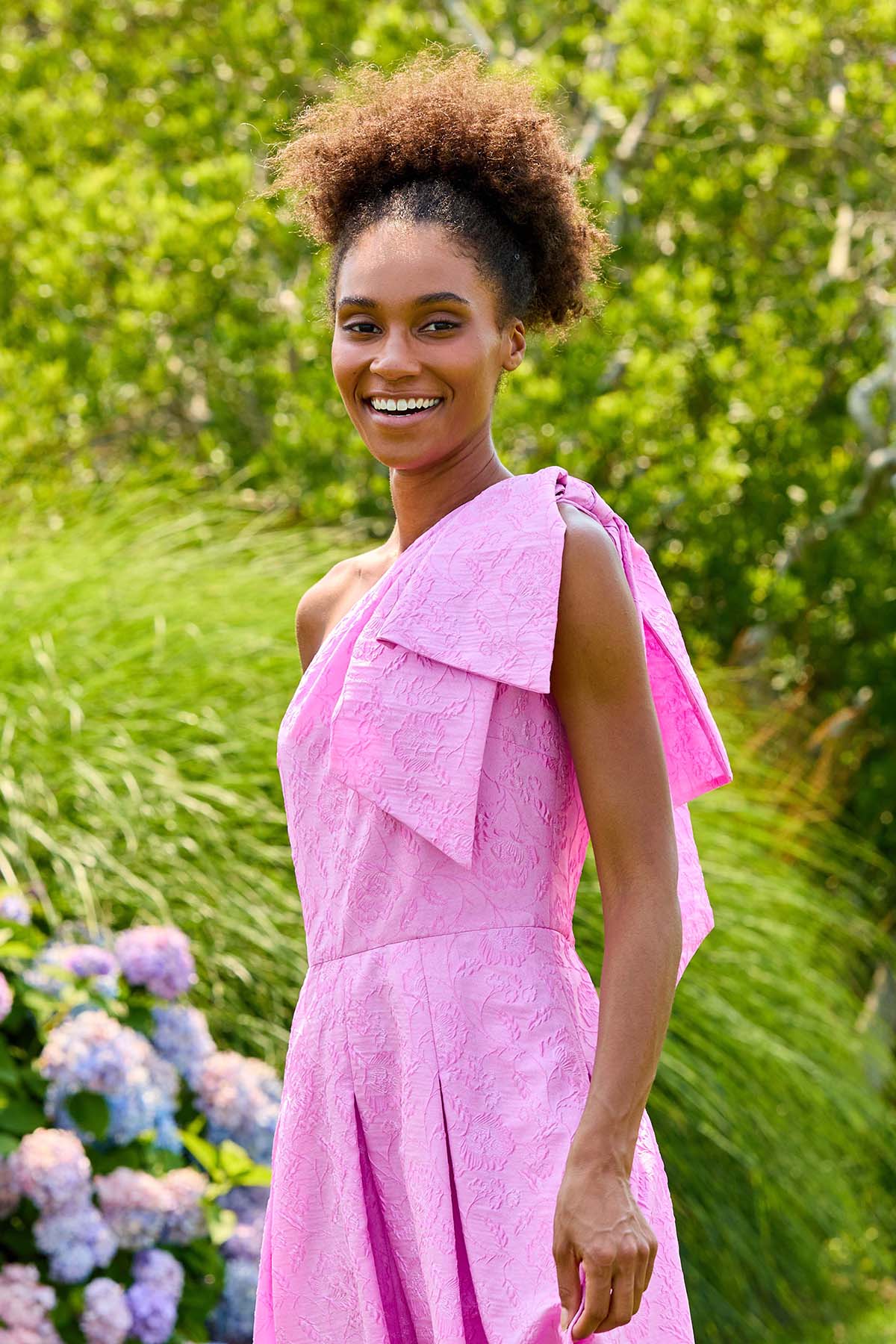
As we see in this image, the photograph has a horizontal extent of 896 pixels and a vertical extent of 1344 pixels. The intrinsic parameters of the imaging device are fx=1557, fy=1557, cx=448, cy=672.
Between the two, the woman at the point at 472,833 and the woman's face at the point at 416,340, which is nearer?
the woman at the point at 472,833

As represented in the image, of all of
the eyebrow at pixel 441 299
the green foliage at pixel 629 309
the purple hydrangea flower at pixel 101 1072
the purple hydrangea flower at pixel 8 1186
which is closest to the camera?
the eyebrow at pixel 441 299

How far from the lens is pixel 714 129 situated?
6891 millimetres

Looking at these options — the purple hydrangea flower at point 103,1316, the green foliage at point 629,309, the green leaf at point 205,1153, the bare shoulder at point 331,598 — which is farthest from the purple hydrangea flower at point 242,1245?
the green foliage at point 629,309

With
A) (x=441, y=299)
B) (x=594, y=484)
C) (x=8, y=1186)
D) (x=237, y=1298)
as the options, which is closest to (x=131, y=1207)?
(x=8, y=1186)

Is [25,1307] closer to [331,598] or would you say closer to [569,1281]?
[331,598]

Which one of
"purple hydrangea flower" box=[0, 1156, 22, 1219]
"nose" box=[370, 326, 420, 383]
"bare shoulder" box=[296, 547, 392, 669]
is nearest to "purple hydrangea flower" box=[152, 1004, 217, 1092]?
"purple hydrangea flower" box=[0, 1156, 22, 1219]

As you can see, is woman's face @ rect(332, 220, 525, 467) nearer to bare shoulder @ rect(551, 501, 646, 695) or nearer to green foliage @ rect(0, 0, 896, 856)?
bare shoulder @ rect(551, 501, 646, 695)

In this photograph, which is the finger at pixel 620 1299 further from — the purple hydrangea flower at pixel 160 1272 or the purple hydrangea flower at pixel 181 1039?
the purple hydrangea flower at pixel 181 1039

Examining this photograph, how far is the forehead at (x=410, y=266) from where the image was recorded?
1729 mm

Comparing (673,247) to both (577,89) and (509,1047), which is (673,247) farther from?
(509,1047)

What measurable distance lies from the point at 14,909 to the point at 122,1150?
1.72 feet

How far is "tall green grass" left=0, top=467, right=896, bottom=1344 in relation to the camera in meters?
3.87

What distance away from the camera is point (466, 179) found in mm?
1802

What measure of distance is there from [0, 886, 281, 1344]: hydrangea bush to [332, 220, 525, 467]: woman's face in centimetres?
156
